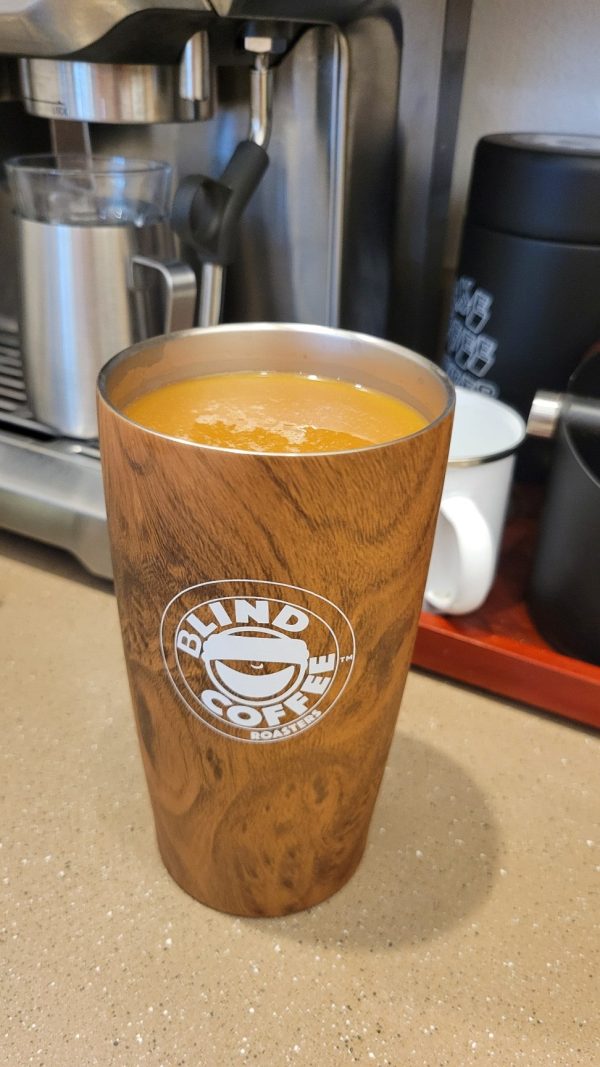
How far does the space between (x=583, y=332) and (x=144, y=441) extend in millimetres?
379

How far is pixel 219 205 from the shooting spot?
464 millimetres

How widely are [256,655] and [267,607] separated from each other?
0.06 ft

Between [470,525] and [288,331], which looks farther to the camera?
[470,525]

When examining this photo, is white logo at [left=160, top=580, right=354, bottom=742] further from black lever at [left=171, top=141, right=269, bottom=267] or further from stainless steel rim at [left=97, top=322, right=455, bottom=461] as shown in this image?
black lever at [left=171, top=141, right=269, bottom=267]

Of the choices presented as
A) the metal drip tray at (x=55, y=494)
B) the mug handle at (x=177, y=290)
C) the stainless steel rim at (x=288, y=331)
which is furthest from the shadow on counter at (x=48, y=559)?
the stainless steel rim at (x=288, y=331)

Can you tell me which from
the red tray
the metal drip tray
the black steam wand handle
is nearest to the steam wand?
the black steam wand handle

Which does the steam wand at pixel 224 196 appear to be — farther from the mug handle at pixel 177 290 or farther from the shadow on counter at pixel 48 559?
the shadow on counter at pixel 48 559

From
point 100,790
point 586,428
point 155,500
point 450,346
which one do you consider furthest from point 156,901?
point 450,346

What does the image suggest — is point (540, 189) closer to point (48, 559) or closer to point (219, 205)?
point (219, 205)

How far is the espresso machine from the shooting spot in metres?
0.44

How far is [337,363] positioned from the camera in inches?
12.5

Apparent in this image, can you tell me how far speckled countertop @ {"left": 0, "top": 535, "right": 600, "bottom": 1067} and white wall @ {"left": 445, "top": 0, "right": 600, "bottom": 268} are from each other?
427mm

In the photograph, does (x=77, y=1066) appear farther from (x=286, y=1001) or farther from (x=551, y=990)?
(x=551, y=990)

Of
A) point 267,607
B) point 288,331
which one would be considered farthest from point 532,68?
point 267,607
